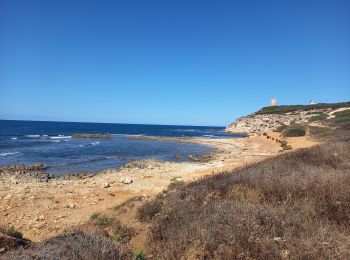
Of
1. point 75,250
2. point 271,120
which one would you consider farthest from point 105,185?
point 271,120

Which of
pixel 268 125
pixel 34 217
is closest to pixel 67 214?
pixel 34 217

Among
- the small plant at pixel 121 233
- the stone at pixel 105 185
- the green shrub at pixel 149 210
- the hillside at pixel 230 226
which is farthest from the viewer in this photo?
the stone at pixel 105 185

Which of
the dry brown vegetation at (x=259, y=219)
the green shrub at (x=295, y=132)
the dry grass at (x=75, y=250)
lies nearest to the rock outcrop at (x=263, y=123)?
the green shrub at (x=295, y=132)

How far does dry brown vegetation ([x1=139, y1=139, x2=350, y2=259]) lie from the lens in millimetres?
5770

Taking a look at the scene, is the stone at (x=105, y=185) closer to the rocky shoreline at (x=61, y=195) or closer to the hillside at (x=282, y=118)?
the rocky shoreline at (x=61, y=195)

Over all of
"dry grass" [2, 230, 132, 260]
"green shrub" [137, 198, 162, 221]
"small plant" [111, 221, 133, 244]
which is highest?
"dry grass" [2, 230, 132, 260]

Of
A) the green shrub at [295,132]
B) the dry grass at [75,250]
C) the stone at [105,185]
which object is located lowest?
the stone at [105,185]

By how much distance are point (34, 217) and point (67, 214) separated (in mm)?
1230

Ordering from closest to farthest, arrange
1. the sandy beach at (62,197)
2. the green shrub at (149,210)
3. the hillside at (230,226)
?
the hillside at (230,226), the green shrub at (149,210), the sandy beach at (62,197)

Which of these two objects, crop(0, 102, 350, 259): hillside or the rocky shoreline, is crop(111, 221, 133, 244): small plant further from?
the rocky shoreline

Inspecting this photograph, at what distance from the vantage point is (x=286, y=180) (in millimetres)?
9391

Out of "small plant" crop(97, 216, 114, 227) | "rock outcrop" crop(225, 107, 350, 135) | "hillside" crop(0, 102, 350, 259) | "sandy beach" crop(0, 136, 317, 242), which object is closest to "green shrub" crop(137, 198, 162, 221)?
"hillside" crop(0, 102, 350, 259)

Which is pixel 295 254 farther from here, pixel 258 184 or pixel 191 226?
pixel 258 184

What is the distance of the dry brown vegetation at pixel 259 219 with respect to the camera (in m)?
5.77
